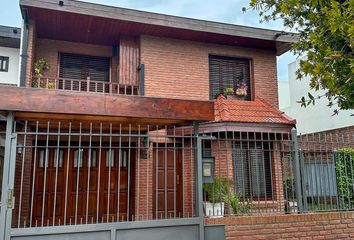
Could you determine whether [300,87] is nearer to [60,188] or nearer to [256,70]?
[256,70]

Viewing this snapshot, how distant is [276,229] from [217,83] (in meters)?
5.73

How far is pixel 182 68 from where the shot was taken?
9836mm

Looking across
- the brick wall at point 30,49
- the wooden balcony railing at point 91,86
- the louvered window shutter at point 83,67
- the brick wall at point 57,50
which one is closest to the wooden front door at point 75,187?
the wooden balcony railing at point 91,86

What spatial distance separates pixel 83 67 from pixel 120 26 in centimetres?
185

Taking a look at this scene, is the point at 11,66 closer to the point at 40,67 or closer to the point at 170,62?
the point at 40,67

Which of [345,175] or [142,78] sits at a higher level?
[142,78]

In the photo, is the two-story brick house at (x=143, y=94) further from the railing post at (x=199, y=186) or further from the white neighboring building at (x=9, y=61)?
the railing post at (x=199, y=186)

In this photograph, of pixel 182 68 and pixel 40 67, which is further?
pixel 182 68

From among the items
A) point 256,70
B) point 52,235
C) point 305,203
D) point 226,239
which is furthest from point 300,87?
point 52,235

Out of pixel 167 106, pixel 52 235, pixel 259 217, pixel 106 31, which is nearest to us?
pixel 52 235

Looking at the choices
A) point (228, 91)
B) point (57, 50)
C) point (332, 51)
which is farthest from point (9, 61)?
point (332, 51)

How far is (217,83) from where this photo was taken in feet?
34.0

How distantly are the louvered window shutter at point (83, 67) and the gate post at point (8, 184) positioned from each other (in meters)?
5.50

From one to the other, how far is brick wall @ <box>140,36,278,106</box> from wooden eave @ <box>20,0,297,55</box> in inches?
9.6
